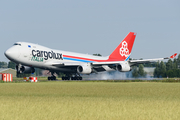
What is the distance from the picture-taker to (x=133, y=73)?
65.7m

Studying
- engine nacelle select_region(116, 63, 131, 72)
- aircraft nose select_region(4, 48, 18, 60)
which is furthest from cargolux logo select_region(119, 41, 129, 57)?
aircraft nose select_region(4, 48, 18, 60)

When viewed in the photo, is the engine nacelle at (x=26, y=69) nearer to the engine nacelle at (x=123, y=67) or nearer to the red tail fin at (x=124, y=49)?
the engine nacelle at (x=123, y=67)

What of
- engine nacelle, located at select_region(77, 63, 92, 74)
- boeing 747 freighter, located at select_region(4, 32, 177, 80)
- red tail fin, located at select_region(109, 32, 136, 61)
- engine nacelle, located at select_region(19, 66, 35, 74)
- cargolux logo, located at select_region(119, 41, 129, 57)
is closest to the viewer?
boeing 747 freighter, located at select_region(4, 32, 177, 80)

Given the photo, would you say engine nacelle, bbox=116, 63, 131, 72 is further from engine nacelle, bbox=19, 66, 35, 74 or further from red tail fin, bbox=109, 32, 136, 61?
engine nacelle, bbox=19, 66, 35, 74

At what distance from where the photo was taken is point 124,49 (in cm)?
6550

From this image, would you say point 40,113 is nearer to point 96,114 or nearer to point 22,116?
point 22,116

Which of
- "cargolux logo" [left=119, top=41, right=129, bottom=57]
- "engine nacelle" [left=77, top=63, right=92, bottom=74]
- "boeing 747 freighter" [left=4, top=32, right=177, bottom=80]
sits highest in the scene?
"cargolux logo" [left=119, top=41, right=129, bottom=57]

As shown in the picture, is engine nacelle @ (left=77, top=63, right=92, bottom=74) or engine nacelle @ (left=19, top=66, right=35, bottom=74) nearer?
engine nacelle @ (left=77, top=63, right=92, bottom=74)

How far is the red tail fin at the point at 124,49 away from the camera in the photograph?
6494 cm

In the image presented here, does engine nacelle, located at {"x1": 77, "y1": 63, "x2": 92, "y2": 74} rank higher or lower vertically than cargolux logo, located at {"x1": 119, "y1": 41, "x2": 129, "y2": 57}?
lower

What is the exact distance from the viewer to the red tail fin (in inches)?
2557

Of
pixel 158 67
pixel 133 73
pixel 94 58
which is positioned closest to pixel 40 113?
pixel 94 58

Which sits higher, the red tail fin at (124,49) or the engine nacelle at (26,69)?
the red tail fin at (124,49)

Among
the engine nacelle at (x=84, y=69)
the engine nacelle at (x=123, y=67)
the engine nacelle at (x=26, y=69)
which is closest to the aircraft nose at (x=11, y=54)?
the engine nacelle at (x=26, y=69)
